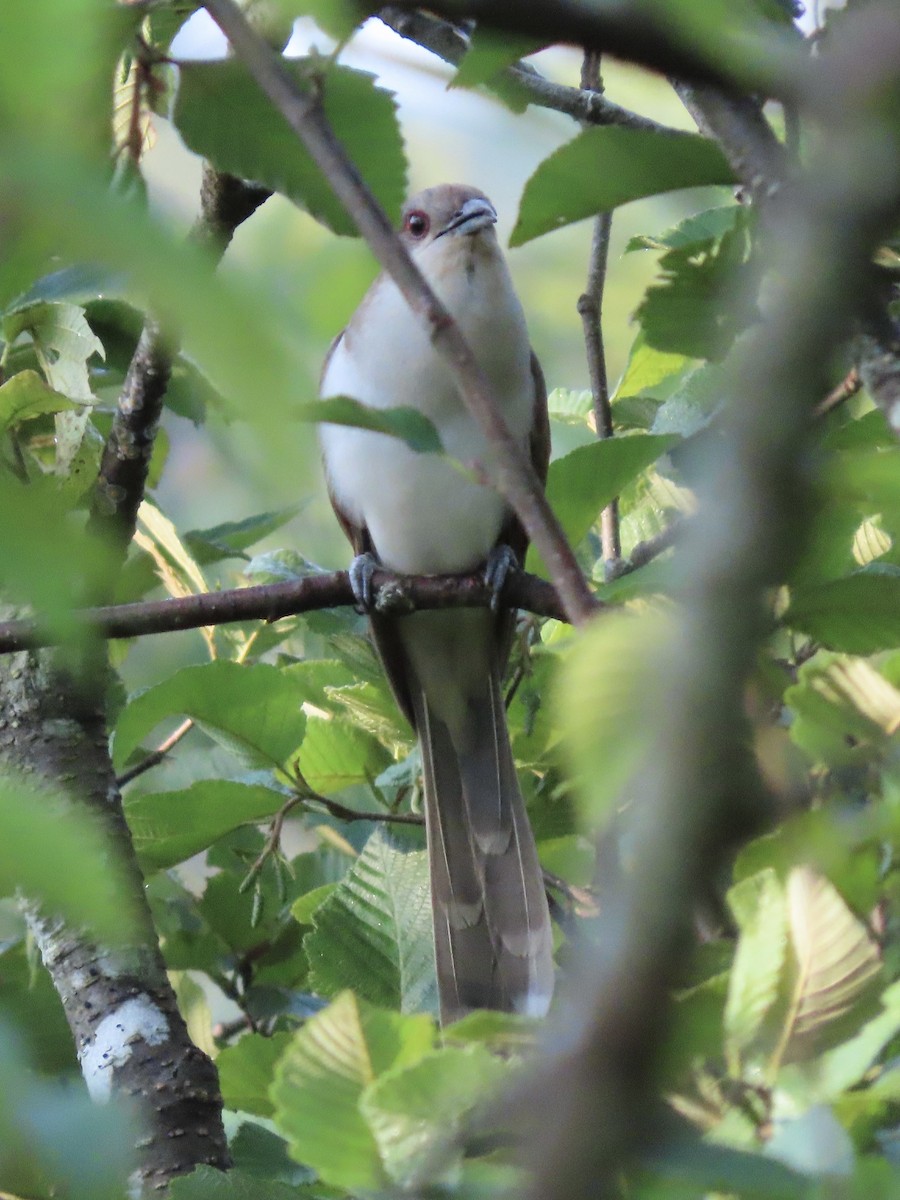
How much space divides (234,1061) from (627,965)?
1.92m

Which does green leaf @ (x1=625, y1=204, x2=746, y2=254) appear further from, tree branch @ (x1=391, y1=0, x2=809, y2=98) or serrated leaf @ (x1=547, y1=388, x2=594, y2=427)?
tree branch @ (x1=391, y1=0, x2=809, y2=98)

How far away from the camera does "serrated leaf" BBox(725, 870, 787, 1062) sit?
1.26 meters

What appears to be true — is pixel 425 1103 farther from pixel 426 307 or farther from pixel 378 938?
pixel 378 938

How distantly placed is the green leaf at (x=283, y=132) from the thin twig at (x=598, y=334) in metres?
1.17

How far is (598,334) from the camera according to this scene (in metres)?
3.17

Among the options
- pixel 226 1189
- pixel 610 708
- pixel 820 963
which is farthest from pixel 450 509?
pixel 610 708

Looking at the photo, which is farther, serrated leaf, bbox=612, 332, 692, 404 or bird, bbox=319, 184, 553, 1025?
bird, bbox=319, 184, 553, 1025

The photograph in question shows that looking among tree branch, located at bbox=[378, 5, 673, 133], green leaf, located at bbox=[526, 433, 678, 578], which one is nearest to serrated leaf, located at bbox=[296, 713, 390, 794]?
green leaf, located at bbox=[526, 433, 678, 578]

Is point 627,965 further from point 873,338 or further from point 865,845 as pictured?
point 873,338

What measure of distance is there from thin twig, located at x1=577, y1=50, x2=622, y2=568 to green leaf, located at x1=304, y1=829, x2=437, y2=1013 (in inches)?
31.2

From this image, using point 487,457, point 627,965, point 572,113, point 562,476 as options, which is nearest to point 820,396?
point 627,965

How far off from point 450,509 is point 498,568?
28.1 inches

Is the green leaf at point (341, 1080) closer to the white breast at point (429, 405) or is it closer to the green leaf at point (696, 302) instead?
the green leaf at point (696, 302)

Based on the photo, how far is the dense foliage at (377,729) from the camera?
0.89 metres
